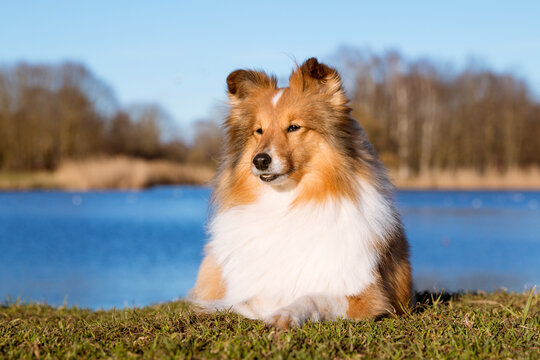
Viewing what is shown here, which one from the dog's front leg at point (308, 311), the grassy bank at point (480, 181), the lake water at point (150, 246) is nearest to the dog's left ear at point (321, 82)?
the lake water at point (150, 246)

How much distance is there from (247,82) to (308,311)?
2.16 meters

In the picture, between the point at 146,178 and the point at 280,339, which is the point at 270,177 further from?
the point at 146,178

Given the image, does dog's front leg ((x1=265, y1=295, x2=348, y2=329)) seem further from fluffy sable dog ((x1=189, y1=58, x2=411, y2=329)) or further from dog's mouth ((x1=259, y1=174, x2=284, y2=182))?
dog's mouth ((x1=259, y1=174, x2=284, y2=182))

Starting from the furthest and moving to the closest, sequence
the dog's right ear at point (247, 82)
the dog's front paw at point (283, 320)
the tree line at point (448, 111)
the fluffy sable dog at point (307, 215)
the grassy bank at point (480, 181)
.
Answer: the tree line at point (448, 111) < the grassy bank at point (480, 181) < the dog's right ear at point (247, 82) < the fluffy sable dog at point (307, 215) < the dog's front paw at point (283, 320)

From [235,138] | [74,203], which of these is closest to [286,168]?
[235,138]

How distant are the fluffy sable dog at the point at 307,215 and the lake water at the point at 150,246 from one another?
0.69 metres

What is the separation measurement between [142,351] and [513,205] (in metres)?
28.1

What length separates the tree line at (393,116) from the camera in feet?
132

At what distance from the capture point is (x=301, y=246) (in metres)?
4.37

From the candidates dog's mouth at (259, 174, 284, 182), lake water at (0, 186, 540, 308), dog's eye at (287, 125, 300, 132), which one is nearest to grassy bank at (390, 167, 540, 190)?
lake water at (0, 186, 540, 308)

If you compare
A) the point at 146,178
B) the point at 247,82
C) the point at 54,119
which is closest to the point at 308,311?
the point at 247,82

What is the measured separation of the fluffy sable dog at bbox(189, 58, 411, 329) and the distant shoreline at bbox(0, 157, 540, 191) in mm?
26819

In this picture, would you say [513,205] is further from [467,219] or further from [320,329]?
[320,329]

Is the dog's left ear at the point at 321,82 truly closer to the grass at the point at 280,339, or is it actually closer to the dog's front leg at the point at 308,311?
the dog's front leg at the point at 308,311
